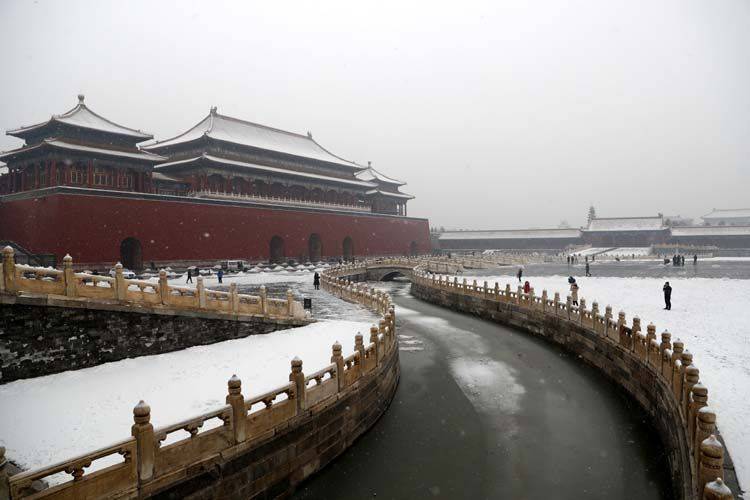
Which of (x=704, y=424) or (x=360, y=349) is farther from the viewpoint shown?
(x=360, y=349)

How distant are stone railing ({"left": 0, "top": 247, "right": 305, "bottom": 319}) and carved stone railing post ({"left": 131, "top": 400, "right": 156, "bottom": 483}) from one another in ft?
21.4

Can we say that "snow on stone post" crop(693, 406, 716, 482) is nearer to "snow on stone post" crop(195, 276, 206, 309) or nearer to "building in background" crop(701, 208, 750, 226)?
"snow on stone post" crop(195, 276, 206, 309)

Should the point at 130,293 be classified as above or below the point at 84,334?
above

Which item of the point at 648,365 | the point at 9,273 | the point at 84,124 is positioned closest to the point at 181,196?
the point at 84,124

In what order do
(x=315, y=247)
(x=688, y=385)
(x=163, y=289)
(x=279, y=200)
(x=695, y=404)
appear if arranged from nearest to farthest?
(x=695, y=404) < (x=688, y=385) < (x=163, y=289) < (x=279, y=200) < (x=315, y=247)

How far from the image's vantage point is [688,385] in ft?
22.1

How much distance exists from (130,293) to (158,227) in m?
19.7

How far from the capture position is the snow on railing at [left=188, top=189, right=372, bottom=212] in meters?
34.9

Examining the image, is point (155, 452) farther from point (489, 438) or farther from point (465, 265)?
point (465, 265)

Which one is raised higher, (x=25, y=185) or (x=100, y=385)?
(x=25, y=185)

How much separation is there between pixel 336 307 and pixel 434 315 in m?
6.54

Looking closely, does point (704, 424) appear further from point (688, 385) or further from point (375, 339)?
point (375, 339)

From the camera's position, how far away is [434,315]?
2328 centimetres

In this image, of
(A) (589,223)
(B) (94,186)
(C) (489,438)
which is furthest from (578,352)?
(A) (589,223)
